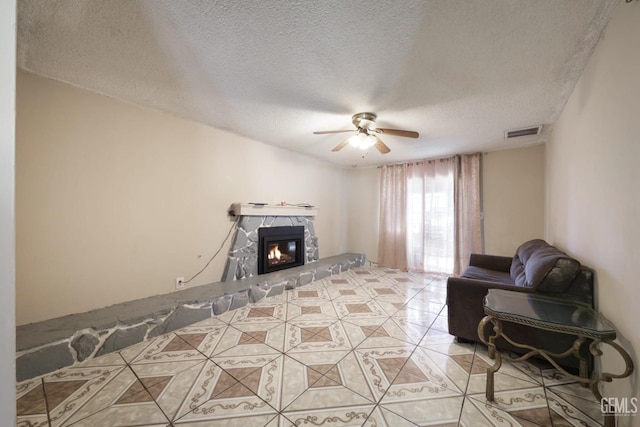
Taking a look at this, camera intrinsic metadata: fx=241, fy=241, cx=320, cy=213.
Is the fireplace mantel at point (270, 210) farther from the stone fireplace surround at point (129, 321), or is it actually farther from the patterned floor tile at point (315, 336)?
the patterned floor tile at point (315, 336)

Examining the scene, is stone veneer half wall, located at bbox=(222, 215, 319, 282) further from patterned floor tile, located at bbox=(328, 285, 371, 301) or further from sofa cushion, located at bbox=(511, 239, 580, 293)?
sofa cushion, located at bbox=(511, 239, 580, 293)

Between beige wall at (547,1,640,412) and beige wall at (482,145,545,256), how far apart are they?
194 centimetres

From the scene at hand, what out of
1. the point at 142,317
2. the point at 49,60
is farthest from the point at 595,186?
the point at 49,60

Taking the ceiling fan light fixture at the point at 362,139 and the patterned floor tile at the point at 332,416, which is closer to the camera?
the patterned floor tile at the point at 332,416

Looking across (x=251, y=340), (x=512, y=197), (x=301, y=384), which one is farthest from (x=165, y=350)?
(x=512, y=197)

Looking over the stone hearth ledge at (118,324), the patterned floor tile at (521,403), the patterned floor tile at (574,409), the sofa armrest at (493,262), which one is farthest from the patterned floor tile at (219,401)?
the sofa armrest at (493,262)

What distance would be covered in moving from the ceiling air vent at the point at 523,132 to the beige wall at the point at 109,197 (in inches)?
138

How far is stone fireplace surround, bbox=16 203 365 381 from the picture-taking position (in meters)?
1.61

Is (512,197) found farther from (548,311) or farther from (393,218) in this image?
(548,311)

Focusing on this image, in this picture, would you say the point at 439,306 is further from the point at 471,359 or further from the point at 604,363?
the point at 604,363

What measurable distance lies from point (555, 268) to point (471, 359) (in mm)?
888

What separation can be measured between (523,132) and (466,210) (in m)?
1.39

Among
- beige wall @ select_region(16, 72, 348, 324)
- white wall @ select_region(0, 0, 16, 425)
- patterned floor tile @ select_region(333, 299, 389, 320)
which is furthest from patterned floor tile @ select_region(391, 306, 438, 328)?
white wall @ select_region(0, 0, 16, 425)

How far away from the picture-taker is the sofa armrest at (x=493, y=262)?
10.1 feet
